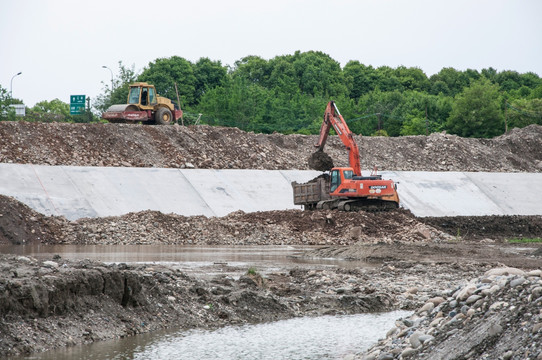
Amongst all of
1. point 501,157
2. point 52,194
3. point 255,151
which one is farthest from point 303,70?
point 52,194

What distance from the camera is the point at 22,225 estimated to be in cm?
2889

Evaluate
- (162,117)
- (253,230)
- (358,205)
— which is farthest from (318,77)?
(253,230)

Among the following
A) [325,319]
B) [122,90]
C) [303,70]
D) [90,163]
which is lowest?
[325,319]

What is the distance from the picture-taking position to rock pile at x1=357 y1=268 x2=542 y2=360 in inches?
297

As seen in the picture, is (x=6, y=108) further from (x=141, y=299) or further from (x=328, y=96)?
(x=141, y=299)

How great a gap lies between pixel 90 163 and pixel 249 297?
94.3 ft

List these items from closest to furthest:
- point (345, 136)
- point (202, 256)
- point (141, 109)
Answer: point (202, 256) < point (345, 136) < point (141, 109)

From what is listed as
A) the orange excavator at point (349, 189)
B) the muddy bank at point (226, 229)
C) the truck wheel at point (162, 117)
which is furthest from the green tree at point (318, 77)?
the muddy bank at point (226, 229)

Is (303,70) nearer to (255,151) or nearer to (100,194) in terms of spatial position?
(255,151)

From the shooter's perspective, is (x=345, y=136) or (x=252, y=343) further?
(x=345, y=136)

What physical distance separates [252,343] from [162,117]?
3829 cm

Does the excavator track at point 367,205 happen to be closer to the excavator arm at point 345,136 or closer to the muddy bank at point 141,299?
the excavator arm at point 345,136

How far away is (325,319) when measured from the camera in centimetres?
1309

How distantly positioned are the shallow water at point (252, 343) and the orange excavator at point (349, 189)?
20.1 meters
